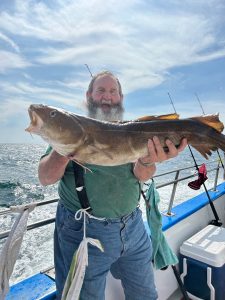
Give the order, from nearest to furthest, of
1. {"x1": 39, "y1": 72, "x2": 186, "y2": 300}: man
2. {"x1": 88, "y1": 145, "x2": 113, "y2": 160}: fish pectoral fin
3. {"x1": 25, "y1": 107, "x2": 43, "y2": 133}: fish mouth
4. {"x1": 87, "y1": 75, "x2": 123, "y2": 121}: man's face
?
{"x1": 25, "y1": 107, "x2": 43, "y2": 133}: fish mouth < {"x1": 88, "y1": 145, "x2": 113, "y2": 160}: fish pectoral fin < {"x1": 39, "y1": 72, "x2": 186, "y2": 300}: man < {"x1": 87, "y1": 75, "x2": 123, "y2": 121}: man's face

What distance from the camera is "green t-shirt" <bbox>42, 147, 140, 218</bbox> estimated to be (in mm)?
2246

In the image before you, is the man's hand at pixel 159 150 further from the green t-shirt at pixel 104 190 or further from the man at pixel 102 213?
the green t-shirt at pixel 104 190

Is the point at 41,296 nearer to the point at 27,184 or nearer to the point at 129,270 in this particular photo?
the point at 129,270

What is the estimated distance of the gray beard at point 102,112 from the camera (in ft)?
8.70

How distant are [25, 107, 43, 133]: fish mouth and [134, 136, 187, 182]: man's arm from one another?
0.76 meters

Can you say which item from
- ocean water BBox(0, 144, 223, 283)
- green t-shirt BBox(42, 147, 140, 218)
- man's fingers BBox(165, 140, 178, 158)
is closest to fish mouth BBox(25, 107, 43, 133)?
green t-shirt BBox(42, 147, 140, 218)

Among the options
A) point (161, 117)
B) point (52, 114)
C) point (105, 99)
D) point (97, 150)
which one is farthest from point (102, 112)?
point (52, 114)

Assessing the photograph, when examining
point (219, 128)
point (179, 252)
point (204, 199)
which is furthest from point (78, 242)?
point (204, 199)

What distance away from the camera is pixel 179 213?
454cm

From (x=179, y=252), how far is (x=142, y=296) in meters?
1.77

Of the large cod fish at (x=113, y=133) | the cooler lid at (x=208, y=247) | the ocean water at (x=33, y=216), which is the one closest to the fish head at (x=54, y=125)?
the large cod fish at (x=113, y=133)

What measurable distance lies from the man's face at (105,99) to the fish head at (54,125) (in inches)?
28.9

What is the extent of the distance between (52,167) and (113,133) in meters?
0.50

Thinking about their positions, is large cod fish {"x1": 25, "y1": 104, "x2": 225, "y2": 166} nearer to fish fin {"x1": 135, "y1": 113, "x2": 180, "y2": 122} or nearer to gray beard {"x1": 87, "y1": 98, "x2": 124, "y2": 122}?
fish fin {"x1": 135, "y1": 113, "x2": 180, "y2": 122}
